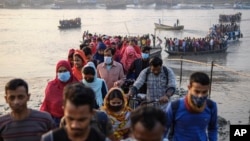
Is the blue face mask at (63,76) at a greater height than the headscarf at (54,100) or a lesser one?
greater

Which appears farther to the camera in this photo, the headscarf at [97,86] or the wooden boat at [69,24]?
the wooden boat at [69,24]

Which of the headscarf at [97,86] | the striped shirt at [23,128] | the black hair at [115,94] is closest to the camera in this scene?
the striped shirt at [23,128]

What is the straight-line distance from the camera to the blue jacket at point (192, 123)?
11.6ft

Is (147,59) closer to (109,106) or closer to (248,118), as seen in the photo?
(109,106)

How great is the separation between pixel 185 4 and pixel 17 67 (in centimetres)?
14226

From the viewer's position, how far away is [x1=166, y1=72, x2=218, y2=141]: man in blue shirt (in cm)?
343

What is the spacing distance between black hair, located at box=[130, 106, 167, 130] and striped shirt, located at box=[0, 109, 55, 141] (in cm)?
106

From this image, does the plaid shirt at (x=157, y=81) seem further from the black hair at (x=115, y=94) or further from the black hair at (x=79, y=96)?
the black hair at (x=79, y=96)

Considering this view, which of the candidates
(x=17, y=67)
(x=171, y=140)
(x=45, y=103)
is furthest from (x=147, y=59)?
(x=17, y=67)

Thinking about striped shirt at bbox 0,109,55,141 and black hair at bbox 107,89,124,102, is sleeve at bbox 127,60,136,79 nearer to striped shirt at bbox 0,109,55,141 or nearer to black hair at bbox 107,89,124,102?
black hair at bbox 107,89,124,102

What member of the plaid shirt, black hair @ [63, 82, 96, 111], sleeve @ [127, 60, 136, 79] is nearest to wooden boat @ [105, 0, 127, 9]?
sleeve @ [127, 60, 136, 79]

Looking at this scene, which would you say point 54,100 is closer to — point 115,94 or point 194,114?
point 115,94

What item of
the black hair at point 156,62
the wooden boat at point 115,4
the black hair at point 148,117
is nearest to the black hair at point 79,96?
the black hair at point 148,117

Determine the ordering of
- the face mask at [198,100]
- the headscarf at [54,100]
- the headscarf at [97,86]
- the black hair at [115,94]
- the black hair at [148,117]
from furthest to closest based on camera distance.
Answer: 1. the headscarf at [97,86]
2. the headscarf at [54,100]
3. the black hair at [115,94]
4. the face mask at [198,100]
5. the black hair at [148,117]
